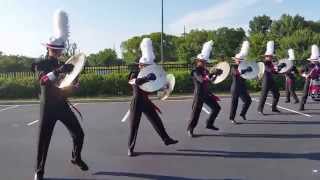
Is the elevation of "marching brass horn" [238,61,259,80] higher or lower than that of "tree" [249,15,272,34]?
lower

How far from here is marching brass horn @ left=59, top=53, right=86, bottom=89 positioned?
7.77 metres

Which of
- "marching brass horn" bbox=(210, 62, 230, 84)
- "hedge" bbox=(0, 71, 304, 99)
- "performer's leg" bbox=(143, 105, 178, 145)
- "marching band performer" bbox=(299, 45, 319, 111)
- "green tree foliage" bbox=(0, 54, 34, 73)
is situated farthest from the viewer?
"green tree foliage" bbox=(0, 54, 34, 73)

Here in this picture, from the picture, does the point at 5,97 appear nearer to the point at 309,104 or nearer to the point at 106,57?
the point at 309,104

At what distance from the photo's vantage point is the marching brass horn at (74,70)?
7773mm

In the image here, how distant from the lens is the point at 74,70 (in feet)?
25.8

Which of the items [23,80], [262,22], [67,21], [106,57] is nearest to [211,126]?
[67,21]

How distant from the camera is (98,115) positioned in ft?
55.6

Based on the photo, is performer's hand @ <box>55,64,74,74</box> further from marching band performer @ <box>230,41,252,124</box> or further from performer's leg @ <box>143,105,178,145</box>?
marching band performer @ <box>230,41,252,124</box>

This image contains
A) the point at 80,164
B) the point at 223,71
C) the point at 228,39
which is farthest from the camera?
the point at 228,39

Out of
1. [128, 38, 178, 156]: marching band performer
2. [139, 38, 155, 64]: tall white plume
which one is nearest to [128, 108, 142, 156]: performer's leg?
[128, 38, 178, 156]: marching band performer

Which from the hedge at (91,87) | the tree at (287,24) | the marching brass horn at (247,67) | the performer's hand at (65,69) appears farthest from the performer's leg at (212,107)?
the tree at (287,24)

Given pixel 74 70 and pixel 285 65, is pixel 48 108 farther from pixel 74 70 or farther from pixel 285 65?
pixel 285 65

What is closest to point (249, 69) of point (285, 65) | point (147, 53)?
point (285, 65)

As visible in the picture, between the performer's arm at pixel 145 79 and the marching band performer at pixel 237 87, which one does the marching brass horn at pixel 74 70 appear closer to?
the performer's arm at pixel 145 79
